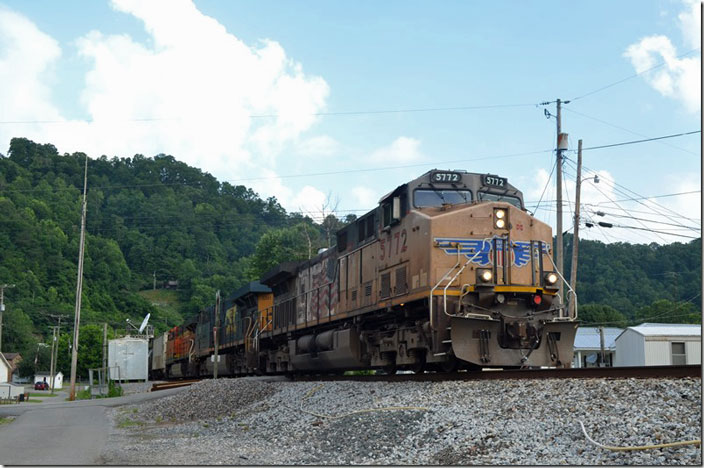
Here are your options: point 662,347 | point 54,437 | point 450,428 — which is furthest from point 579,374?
point 662,347

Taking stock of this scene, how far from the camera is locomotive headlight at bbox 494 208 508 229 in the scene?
1384cm

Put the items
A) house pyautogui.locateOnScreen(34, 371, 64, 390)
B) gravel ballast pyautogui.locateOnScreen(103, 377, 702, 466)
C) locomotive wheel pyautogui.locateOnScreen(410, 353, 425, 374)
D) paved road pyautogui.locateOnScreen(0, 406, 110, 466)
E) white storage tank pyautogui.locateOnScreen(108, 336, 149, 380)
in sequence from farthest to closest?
house pyautogui.locateOnScreen(34, 371, 64, 390) → white storage tank pyautogui.locateOnScreen(108, 336, 149, 380) → locomotive wheel pyautogui.locateOnScreen(410, 353, 425, 374) → paved road pyautogui.locateOnScreen(0, 406, 110, 466) → gravel ballast pyautogui.locateOnScreen(103, 377, 702, 466)

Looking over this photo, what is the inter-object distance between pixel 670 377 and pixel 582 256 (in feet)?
186

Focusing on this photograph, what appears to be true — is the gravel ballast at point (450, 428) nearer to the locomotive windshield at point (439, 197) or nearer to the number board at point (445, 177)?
the locomotive windshield at point (439, 197)

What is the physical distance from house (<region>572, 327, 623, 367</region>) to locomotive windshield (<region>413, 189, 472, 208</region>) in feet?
94.7

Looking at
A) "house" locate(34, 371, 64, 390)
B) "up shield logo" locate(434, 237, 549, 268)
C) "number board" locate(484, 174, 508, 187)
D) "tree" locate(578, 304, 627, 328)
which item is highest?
"number board" locate(484, 174, 508, 187)

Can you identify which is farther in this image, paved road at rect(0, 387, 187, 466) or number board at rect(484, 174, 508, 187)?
number board at rect(484, 174, 508, 187)

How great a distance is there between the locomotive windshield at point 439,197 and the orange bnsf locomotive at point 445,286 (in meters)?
0.02

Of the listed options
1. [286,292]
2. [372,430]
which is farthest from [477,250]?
[286,292]

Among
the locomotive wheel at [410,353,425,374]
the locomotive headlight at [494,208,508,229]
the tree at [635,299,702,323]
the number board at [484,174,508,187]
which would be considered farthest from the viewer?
the tree at [635,299,702,323]

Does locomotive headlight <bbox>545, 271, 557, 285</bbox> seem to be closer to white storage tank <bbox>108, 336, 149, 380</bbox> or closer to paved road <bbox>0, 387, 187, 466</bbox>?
paved road <bbox>0, 387, 187, 466</bbox>

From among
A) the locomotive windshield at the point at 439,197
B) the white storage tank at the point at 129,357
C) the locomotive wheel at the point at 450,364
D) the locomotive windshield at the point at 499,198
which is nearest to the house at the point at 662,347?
the locomotive windshield at the point at 499,198

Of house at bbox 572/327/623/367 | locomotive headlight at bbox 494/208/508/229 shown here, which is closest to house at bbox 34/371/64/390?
house at bbox 572/327/623/367

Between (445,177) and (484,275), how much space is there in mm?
2572
